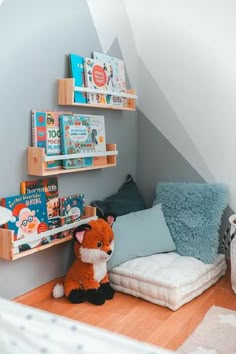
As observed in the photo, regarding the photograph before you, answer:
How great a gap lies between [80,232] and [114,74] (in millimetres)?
981

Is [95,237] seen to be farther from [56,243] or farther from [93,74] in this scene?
[93,74]

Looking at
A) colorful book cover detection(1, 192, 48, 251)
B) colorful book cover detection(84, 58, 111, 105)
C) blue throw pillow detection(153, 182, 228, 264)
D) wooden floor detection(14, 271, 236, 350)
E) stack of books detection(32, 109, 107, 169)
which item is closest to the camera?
wooden floor detection(14, 271, 236, 350)

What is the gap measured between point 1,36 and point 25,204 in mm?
750

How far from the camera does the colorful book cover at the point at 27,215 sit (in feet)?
5.82

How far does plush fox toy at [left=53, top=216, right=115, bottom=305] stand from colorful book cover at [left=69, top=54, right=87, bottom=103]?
2.13 ft

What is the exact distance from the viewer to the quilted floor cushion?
189cm

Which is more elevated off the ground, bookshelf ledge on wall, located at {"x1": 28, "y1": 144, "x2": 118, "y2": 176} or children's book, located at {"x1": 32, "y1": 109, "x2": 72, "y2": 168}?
children's book, located at {"x1": 32, "y1": 109, "x2": 72, "y2": 168}

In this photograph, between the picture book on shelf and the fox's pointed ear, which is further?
the picture book on shelf

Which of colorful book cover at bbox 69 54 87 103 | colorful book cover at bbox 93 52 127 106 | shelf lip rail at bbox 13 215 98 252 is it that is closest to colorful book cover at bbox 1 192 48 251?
shelf lip rail at bbox 13 215 98 252

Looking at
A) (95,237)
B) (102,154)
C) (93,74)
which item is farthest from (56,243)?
(93,74)

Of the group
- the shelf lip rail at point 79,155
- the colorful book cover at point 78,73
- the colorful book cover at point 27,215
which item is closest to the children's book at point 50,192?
the colorful book cover at point 27,215

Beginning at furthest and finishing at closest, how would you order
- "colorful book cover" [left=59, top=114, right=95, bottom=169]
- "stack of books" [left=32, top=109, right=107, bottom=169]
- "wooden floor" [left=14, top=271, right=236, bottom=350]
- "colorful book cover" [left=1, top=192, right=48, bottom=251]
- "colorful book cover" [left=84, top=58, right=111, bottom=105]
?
"colorful book cover" [left=84, top=58, right=111, bottom=105] → "colorful book cover" [left=59, top=114, right=95, bottom=169] → "stack of books" [left=32, top=109, right=107, bottom=169] → "colorful book cover" [left=1, top=192, right=48, bottom=251] → "wooden floor" [left=14, top=271, right=236, bottom=350]

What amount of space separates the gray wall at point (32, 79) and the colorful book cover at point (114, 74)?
74 millimetres

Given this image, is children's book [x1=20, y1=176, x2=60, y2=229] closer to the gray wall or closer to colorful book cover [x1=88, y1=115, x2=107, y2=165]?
the gray wall
